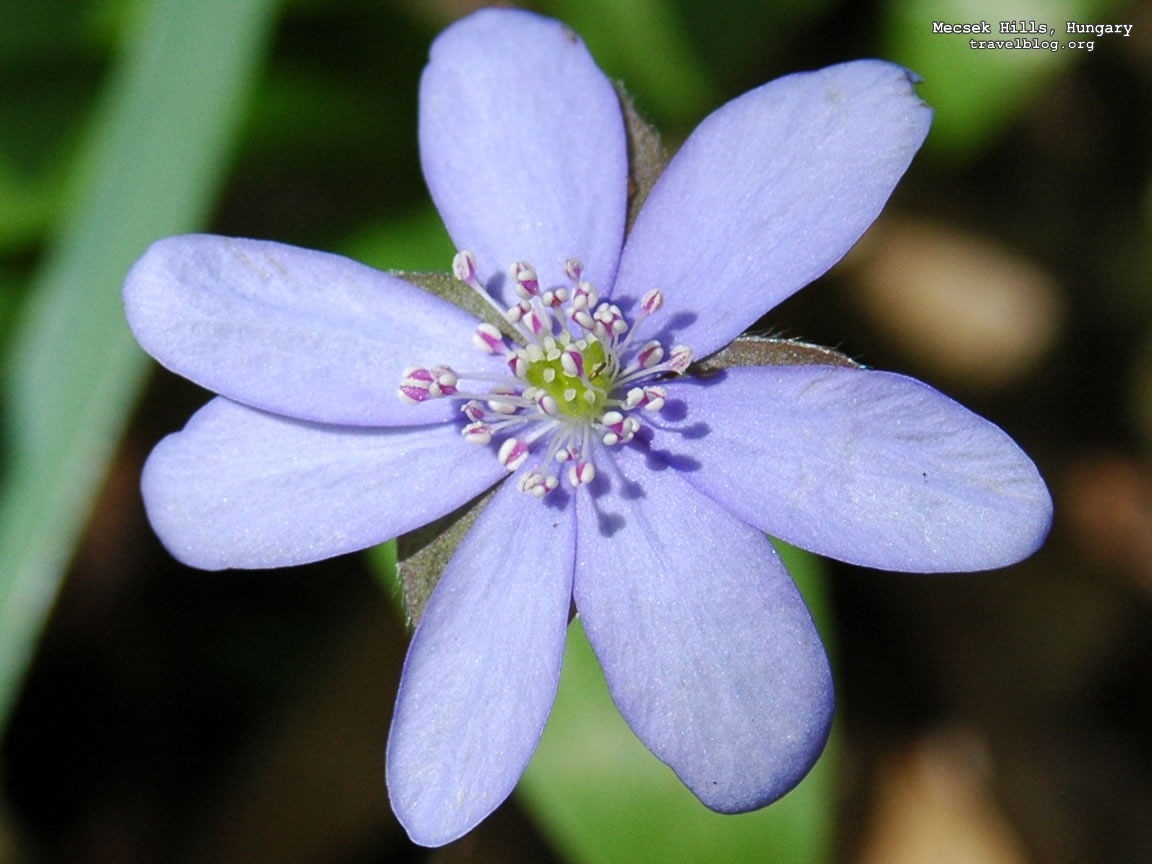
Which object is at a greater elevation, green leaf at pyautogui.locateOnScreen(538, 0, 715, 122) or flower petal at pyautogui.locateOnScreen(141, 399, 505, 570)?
green leaf at pyautogui.locateOnScreen(538, 0, 715, 122)

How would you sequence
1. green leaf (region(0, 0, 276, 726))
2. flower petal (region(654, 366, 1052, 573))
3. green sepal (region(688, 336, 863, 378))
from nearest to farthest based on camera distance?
flower petal (region(654, 366, 1052, 573))
green sepal (region(688, 336, 863, 378))
green leaf (region(0, 0, 276, 726))

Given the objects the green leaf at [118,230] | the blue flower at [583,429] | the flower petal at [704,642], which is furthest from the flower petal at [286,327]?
the green leaf at [118,230]

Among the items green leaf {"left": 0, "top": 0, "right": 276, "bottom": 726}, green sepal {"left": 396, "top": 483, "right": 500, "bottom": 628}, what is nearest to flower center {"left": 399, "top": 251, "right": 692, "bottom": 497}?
green sepal {"left": 396, "top": 483, "right": 500, "bottom": 628}

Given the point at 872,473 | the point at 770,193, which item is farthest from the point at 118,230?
the point at 872,473

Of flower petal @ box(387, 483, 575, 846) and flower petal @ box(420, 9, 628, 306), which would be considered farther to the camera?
flower petal @ box(420, 9, 628, 306)

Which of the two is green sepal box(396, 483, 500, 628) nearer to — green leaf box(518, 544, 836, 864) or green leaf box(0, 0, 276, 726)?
green leaf box(518, 544, 836, 864)

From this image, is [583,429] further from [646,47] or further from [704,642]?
[646,47]
